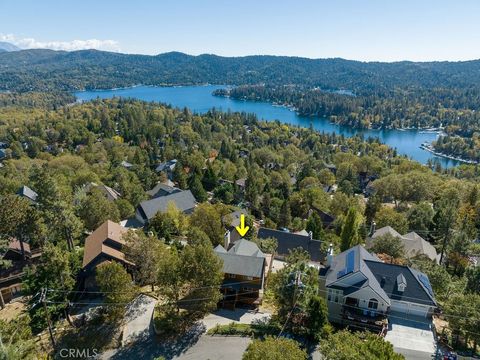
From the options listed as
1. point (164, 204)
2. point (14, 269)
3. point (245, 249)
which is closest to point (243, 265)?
point (245, 249)

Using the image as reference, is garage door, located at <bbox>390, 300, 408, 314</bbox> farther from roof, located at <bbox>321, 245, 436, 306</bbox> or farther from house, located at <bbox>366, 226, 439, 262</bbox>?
house, located at <bbox>366, 226, 439, 262</bbox>

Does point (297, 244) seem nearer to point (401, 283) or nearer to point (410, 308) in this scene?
point (401, 283)

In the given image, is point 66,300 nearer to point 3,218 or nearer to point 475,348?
point 3,218

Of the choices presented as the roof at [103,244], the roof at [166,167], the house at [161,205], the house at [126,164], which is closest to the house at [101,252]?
the roof at [103,244]

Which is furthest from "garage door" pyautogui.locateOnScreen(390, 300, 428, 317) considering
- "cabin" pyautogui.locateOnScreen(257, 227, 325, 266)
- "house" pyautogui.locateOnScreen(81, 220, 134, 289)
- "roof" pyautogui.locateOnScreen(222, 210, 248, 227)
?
"roof" pyautogui.locateOnScreen(222, 210, 248, 227)

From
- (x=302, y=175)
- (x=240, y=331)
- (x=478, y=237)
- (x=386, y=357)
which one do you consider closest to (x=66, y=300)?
(x=240, y=331)
